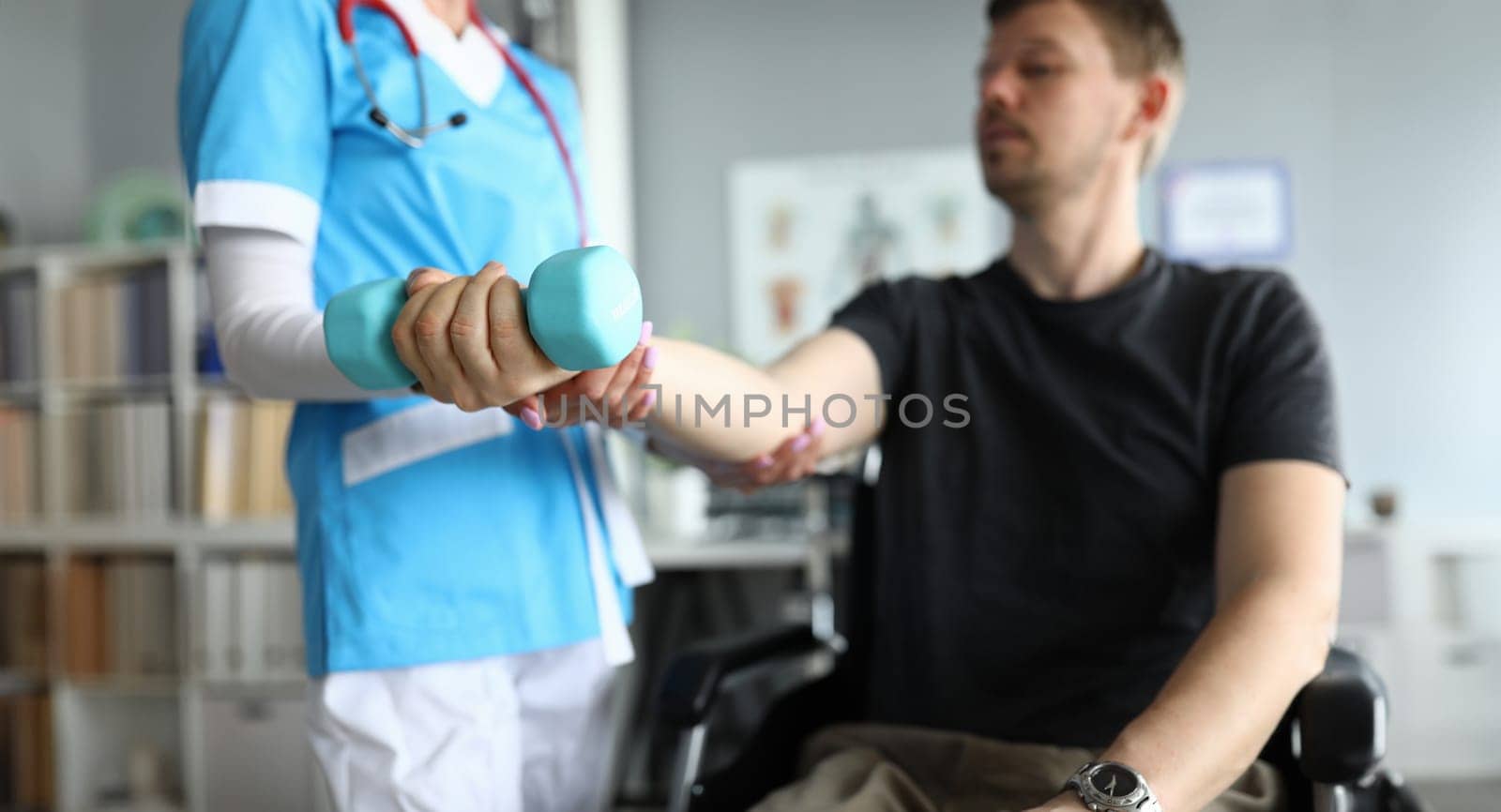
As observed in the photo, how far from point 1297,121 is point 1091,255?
2099mm

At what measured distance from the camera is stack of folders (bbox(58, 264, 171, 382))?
2.71 m

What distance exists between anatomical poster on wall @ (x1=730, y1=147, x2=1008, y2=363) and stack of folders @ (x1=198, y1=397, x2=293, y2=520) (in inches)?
48.1

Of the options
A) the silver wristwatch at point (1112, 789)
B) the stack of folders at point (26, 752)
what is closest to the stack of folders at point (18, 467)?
the stack of folders at point (26, 752)

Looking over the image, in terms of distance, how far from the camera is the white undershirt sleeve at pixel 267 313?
70 centimetres

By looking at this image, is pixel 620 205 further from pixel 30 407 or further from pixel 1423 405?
pixel 1423 405

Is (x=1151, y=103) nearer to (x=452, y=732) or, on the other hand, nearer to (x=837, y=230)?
(x=452, y=732)

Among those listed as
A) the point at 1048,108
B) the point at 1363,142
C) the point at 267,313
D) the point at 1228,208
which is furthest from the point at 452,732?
the point at 1363,142

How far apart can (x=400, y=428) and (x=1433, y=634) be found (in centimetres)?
263

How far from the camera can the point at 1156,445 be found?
1.09 metres

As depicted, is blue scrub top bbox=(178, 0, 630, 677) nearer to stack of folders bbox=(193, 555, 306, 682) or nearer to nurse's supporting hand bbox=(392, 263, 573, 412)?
nurse's supporting hand bbox=(392, 263, 573, 412)

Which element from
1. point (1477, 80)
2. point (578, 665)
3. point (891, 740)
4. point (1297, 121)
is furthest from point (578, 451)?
point (1477, 80)

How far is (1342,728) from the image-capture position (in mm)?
822

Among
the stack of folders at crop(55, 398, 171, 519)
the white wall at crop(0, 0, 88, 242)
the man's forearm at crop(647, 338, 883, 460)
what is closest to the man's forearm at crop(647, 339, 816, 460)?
the man's forearm at crop(647, 338, 883, 460)

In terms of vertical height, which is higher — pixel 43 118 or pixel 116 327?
pixel 43 118
